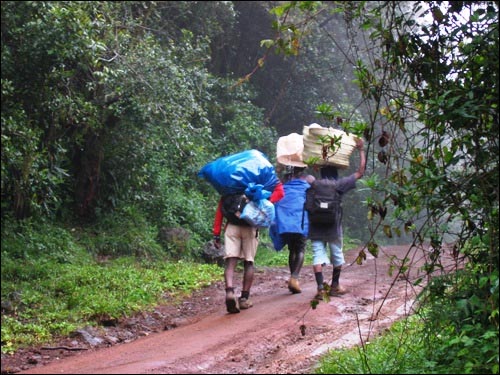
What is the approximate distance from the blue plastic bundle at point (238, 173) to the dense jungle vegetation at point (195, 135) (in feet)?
3.75

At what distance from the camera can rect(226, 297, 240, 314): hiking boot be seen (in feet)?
27.6

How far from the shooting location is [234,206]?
8.42 metres

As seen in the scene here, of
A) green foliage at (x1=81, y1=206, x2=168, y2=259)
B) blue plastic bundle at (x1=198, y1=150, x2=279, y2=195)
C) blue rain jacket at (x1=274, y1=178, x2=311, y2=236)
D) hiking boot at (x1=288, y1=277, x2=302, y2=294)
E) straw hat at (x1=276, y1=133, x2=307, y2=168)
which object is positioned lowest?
hiking boot at (x1=288, y1=277, x2=302, y2=294)

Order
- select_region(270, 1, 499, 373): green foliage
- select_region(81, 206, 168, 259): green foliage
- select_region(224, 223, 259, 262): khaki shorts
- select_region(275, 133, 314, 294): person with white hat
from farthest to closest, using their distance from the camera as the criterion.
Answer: select_region(81, 206, 168, 259): green foliage < select_region(275, 133, 314, 294): person with white hat < select_region(224, 223, 259, 262): khaki shorts < select_region(270, 1, 499, 373): green foliage

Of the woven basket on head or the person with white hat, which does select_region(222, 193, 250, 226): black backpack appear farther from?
the person with white hat

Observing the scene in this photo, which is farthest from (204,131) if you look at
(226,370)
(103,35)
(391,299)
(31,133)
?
(226,370)

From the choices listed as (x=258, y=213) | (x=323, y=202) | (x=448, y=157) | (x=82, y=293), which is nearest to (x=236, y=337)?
(x=258, y=213)

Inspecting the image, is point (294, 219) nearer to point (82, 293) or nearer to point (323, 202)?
point (323, 202)

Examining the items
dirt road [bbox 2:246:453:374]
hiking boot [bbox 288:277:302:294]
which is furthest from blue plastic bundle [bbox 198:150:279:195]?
hiking boot [bbox 288:277:302:294]

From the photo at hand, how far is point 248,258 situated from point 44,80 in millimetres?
4125

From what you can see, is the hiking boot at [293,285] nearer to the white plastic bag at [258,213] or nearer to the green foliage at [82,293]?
the green foliage at [82,293]

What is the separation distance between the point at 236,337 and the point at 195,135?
23.3ft

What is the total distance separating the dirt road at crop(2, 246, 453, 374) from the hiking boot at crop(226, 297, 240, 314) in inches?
3.2

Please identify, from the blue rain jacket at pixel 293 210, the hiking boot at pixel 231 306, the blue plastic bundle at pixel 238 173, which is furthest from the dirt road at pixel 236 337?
the blue plastic bundle at pixel 238 173
